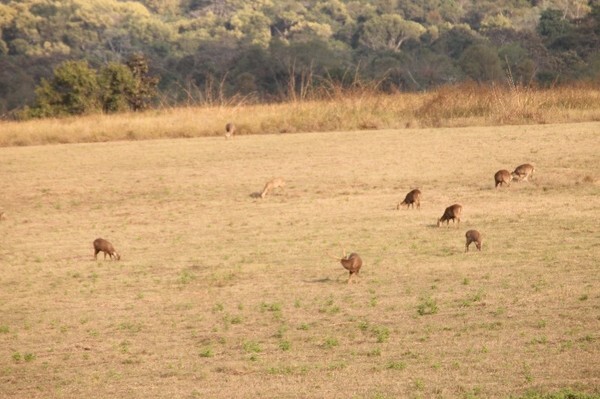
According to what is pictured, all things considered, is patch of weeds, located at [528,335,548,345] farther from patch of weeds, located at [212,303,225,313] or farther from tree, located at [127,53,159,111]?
tree, located at [127,53,159,111]

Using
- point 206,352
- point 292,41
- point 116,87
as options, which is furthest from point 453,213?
point 292,41

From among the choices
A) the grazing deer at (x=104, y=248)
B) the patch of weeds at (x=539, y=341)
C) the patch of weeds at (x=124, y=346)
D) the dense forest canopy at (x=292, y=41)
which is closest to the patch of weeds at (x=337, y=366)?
the patch of weeds at (x=539, y=341)

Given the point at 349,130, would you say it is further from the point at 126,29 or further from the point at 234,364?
the point at 126,29

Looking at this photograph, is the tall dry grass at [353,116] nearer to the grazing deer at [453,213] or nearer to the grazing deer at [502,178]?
the grazing deer at [502,178]

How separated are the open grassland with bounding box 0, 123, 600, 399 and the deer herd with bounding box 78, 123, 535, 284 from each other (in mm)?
146

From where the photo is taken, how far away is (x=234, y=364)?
934 cm

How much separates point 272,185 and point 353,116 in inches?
336

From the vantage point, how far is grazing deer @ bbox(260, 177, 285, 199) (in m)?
18.8

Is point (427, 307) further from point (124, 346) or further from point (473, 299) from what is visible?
point (124, 346)

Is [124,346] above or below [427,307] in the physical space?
below

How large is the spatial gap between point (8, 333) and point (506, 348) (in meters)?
4.68

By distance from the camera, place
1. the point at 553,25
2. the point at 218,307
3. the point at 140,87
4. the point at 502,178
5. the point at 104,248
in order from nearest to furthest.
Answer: the point at 218,307 < the point at 104,248 < the point at 502,178 < the point at 140,87 < the point at 553,25

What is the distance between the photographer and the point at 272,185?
1888 centimetres

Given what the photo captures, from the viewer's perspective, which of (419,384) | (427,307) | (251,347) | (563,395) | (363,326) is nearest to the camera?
(563,395)
